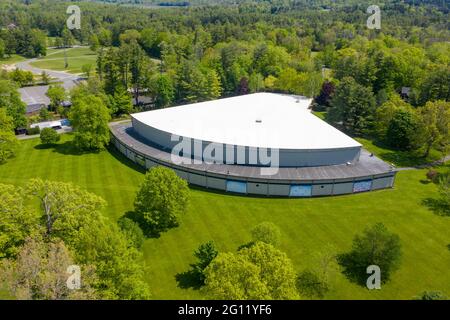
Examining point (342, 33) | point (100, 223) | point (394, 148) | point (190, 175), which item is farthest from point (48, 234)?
point (342, 33)

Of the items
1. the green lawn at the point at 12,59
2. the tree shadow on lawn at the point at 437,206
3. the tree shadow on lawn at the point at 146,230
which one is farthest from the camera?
the green lawn at the point at 12,59

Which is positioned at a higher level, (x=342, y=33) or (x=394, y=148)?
(x=342, y=33)

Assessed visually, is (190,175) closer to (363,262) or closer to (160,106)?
(363,262)

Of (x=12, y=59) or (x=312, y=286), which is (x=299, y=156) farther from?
(x=12, y=59)

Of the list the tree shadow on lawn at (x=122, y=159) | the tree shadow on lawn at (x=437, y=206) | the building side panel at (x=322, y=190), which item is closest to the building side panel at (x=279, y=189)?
the building side panel at (x=322, y=190)

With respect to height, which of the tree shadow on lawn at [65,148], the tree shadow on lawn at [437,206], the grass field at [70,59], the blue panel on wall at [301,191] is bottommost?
the tree shadow on lawn at [437,206]

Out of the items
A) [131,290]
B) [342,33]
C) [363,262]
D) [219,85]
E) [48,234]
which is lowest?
[363,262]

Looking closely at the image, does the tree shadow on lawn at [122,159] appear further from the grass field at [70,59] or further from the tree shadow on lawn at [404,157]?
the grass field at [70,59]
